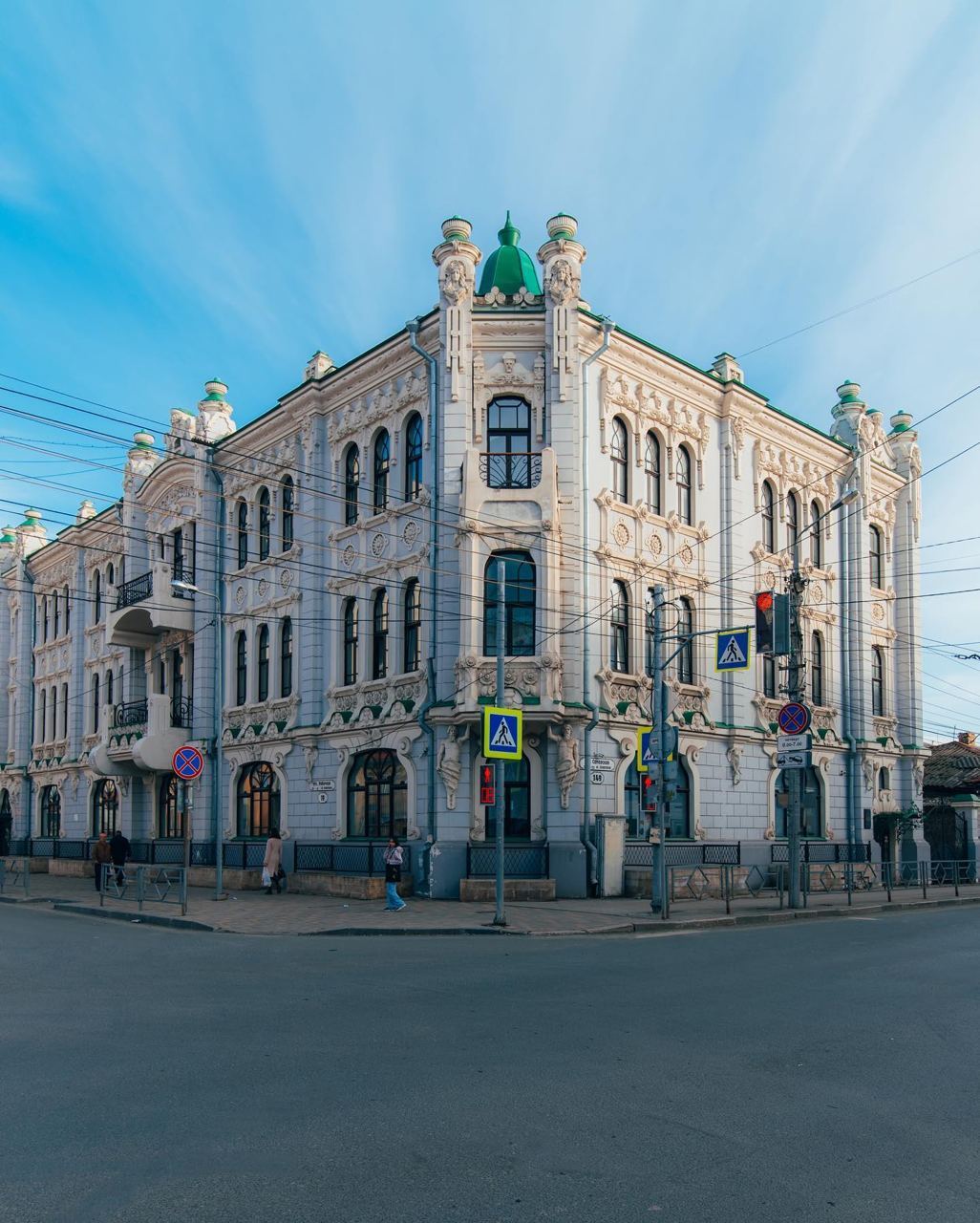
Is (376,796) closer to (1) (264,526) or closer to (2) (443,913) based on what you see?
(2) (443,913)

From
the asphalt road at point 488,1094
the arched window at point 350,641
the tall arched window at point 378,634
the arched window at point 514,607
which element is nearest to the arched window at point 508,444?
the arched window at point 514,607

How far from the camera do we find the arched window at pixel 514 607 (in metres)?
25.8

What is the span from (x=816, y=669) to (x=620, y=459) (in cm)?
1073

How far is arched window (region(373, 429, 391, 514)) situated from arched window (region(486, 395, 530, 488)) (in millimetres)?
3321

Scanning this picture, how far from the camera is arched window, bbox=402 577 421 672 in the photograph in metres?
27.4

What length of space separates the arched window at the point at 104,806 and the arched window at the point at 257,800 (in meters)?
9.84

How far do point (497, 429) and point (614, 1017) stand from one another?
18.8 meters

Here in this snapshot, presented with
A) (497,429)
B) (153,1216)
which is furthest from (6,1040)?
(497,429)

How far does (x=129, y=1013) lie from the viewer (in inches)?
405

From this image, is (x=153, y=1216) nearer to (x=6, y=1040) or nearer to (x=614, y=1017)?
(x=6, y=1040)

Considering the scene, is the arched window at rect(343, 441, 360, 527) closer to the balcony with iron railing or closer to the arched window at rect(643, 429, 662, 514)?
the balcony with iron railing

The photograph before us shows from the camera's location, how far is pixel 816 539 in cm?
3494

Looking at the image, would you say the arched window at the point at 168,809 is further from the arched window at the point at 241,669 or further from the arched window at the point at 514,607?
the arched window at the point at 514,607

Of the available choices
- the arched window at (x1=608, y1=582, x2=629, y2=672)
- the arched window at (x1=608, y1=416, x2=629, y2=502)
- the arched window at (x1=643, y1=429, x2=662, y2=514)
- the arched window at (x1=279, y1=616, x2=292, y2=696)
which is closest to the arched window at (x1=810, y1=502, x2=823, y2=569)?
the arched window at (x1=643, y1=429, x2=662, y2=514)
